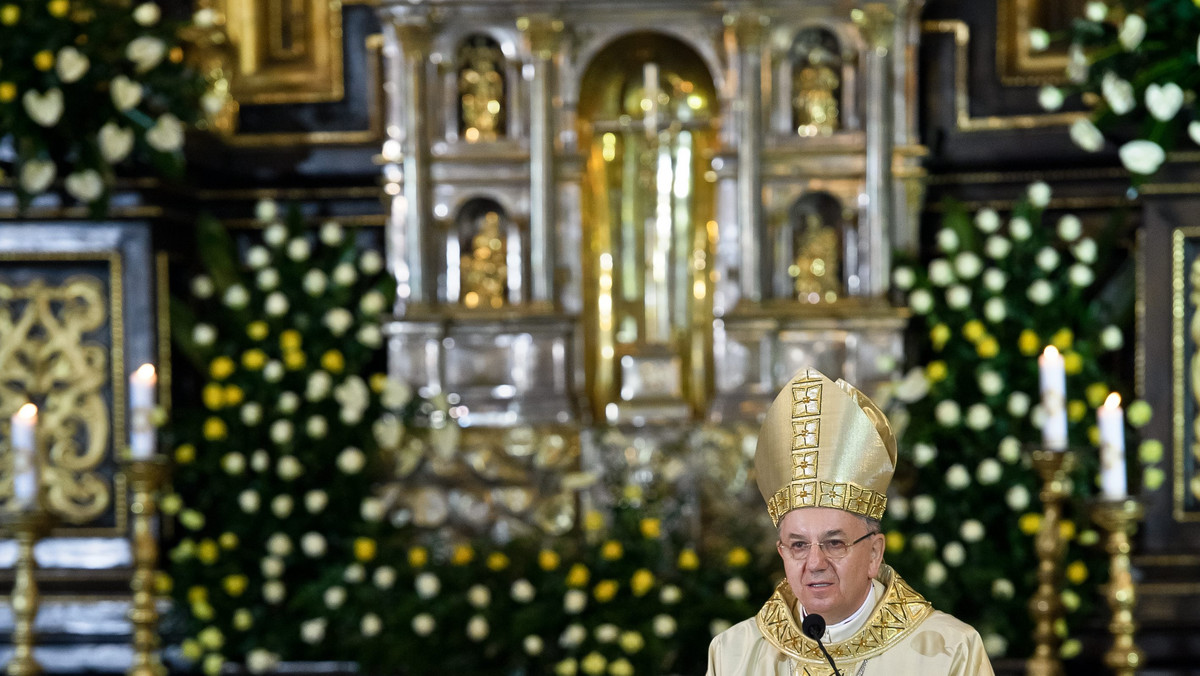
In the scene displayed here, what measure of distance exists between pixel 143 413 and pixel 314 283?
121 centimetres

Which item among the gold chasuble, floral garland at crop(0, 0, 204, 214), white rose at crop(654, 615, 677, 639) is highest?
floral garland at crop(0, 0, 204, 214)

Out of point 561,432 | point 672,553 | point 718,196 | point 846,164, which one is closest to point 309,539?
point 561,432

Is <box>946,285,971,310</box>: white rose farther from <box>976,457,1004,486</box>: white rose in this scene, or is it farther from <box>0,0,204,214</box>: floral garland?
<box>0,0,204,214</box>: floral garland

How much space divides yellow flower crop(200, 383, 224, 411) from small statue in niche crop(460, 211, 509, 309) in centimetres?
112

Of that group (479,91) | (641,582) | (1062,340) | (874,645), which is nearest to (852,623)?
(874,645)

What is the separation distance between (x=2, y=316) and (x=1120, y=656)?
4.42m

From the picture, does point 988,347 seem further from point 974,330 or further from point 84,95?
point 84,95

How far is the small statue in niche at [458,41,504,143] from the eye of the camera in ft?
19.2

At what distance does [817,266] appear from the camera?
581 centimetres

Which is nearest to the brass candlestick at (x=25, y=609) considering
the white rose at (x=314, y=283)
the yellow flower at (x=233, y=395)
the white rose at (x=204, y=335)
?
the yellow flower at (x=233, y=395)

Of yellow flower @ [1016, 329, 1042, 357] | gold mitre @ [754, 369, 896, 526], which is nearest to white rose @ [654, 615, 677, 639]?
yellow flower @ [1016, 329, 1042, 357]

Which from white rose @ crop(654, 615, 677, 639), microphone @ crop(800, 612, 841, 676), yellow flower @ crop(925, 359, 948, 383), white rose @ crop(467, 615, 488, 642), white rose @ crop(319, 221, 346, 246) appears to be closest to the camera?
microphone @ crop(800, 612, 841, 676)

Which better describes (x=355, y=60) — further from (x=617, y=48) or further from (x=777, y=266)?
(x=777, y=266)

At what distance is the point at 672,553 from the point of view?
522cm
